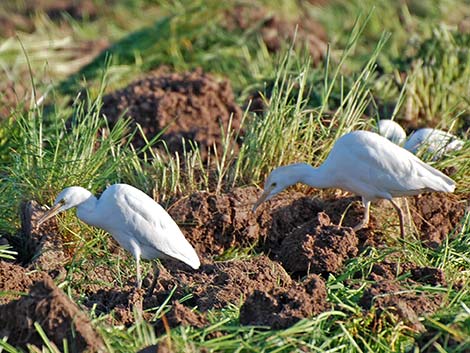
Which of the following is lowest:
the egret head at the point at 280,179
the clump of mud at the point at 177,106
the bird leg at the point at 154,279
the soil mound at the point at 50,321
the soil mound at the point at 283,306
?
the clump of mud at the point at 177,106

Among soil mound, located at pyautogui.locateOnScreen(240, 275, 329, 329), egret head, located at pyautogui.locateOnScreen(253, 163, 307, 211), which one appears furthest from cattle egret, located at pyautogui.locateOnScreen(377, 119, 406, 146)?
soil mound, located at pyautogui.locateOnScreen(240, 275, 329, 329)

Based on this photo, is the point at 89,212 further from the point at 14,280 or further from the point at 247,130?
the point at 247,130

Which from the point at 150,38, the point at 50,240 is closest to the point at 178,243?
the point at 50,240

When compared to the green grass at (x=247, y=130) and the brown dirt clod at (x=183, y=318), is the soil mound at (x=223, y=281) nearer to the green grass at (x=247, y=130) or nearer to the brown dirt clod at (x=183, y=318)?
the green grass at (x=247, y=130)

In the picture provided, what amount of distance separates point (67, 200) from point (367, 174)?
1901 millimetres

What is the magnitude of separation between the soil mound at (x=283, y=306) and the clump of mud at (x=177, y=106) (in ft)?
10.7

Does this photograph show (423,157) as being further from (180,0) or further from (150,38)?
(180,0)

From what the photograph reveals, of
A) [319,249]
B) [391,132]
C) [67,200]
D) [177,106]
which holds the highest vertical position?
[67,200]

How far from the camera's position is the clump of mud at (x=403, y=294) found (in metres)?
5.09

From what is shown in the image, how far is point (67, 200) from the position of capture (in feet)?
20.3

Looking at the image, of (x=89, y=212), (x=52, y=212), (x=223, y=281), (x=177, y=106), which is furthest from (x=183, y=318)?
(x=177, y=106)

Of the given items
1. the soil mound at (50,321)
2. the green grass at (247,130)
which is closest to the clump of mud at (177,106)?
the green grass at (247,130)

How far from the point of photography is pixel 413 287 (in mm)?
5535

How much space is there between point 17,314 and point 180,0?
27.7 feet
